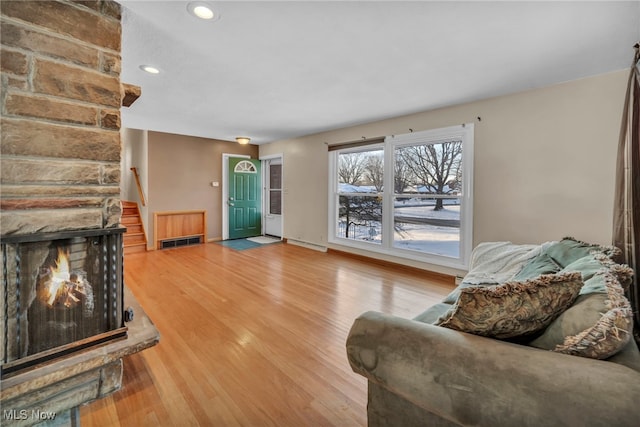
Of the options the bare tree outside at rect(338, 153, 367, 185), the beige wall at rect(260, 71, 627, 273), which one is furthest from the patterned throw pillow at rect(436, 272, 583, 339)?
the bare tree outside at rect(338, 153, 367, 185)

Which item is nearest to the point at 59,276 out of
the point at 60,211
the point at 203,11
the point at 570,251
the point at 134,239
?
the point at 60,211

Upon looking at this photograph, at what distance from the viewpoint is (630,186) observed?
1.55 meters

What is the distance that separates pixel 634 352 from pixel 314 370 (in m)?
1.51

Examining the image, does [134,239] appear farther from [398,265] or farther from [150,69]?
[398,265]

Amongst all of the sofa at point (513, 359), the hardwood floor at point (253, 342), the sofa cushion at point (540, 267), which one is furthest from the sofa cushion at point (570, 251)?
the hardwood floor at point (253, 342)

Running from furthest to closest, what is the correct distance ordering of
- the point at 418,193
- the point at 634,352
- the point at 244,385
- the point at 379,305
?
1. the point at 418,193
2. the point at 379,305
3. the point at 244,385
4. the point at 634,352

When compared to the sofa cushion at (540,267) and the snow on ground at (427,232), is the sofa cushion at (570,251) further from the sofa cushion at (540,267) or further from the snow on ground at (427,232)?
the snow on ground at (427,232)

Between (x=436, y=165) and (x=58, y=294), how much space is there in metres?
3.89

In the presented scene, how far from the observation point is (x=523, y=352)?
86 cm

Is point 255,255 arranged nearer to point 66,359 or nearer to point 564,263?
point 66,359

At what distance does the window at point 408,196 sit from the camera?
3.49 metres

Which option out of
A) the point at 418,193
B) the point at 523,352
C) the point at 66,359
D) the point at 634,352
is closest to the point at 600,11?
the point at 634,352

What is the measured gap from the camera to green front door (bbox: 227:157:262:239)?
20.4 feet

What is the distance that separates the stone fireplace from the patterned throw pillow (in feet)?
5.18
